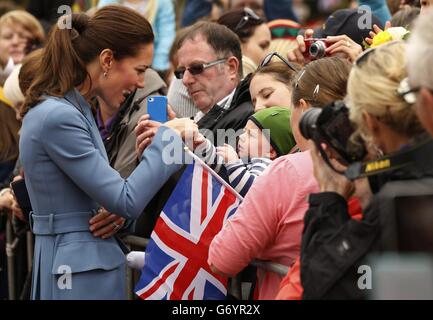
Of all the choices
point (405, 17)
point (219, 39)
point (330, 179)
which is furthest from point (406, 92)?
point (219, 39)

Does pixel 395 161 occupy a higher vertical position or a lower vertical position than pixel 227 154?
higher

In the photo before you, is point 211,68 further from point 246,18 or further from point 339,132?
point 339,132

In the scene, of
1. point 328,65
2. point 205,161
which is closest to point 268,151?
point 205,161

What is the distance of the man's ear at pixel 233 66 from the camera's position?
19.8 ft

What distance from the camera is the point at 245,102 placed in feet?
18.5

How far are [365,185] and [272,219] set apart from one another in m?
0.60

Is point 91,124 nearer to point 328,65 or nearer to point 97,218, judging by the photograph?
point 97,218

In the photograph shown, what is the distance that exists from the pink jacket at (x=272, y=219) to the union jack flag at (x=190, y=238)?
1.21 feet

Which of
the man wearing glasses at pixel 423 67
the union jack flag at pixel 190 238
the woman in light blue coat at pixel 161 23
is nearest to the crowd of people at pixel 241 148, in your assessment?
the man wearing glasses at pixel 423 67

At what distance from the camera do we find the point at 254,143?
15.7ft

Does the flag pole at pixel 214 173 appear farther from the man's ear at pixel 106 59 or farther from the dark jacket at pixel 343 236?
the dark jacket at pixel 343 236

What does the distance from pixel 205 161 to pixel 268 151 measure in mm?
367

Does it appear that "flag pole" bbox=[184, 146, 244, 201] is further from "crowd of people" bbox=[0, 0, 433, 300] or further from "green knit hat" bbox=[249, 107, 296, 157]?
"green knit hat" bbox=[249, 107, 296, 157]

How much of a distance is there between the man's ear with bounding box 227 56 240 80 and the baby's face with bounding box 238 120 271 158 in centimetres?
131
